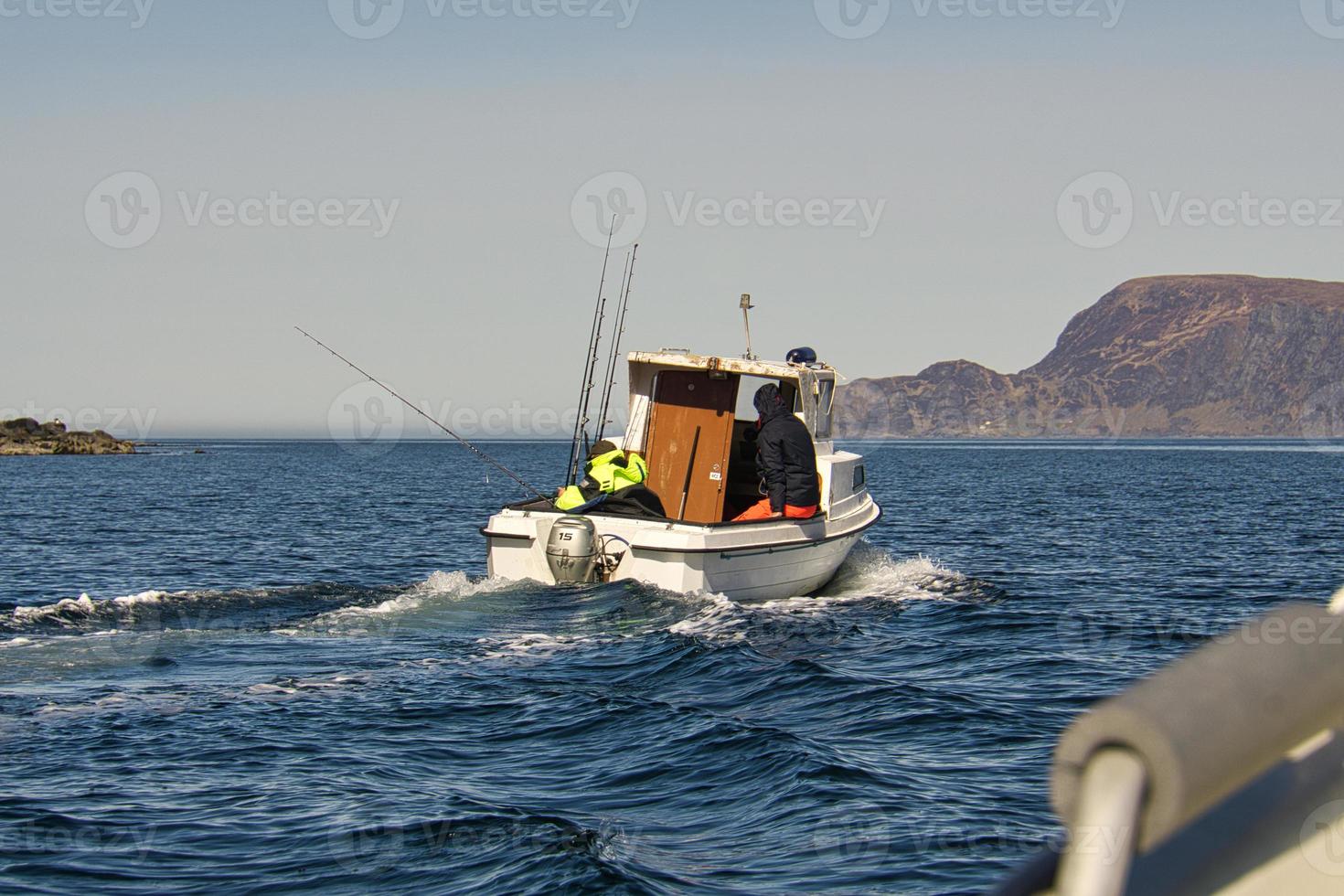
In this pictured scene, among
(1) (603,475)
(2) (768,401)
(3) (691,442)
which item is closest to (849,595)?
(3) (691,442)

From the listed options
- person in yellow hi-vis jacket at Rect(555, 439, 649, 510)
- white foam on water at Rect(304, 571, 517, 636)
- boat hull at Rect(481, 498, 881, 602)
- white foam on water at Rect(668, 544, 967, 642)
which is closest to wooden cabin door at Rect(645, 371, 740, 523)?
person in yellow hi-vis jacket at Rect(555, 439, 649, 510)

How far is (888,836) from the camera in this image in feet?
24.5

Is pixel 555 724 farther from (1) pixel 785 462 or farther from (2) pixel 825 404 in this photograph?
(2) pixel 825 404

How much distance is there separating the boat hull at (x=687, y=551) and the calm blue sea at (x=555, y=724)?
305 mm

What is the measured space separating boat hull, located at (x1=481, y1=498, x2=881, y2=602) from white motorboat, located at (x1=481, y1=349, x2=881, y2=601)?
0.01 metres

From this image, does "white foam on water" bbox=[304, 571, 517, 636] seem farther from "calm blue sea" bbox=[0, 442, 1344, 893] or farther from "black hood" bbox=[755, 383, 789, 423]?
"black hood" bbox=[755, 383, 789, 423]

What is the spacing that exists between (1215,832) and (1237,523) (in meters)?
37.0

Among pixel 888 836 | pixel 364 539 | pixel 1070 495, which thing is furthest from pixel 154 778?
pixel 1070 495

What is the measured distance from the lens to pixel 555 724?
9844mm

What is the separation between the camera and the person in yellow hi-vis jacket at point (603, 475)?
16047 millimetres

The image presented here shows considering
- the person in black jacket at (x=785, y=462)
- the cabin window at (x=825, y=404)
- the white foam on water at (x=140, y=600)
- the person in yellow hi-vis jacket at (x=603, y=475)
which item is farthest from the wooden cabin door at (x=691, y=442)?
the white foam on water at (x=140, y=600)

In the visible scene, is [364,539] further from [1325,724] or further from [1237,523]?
[1325,724]

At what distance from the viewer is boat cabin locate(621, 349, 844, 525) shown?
17500mm

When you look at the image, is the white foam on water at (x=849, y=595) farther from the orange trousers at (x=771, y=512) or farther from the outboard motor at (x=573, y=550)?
the outboard motor at (x=573, y=550)
